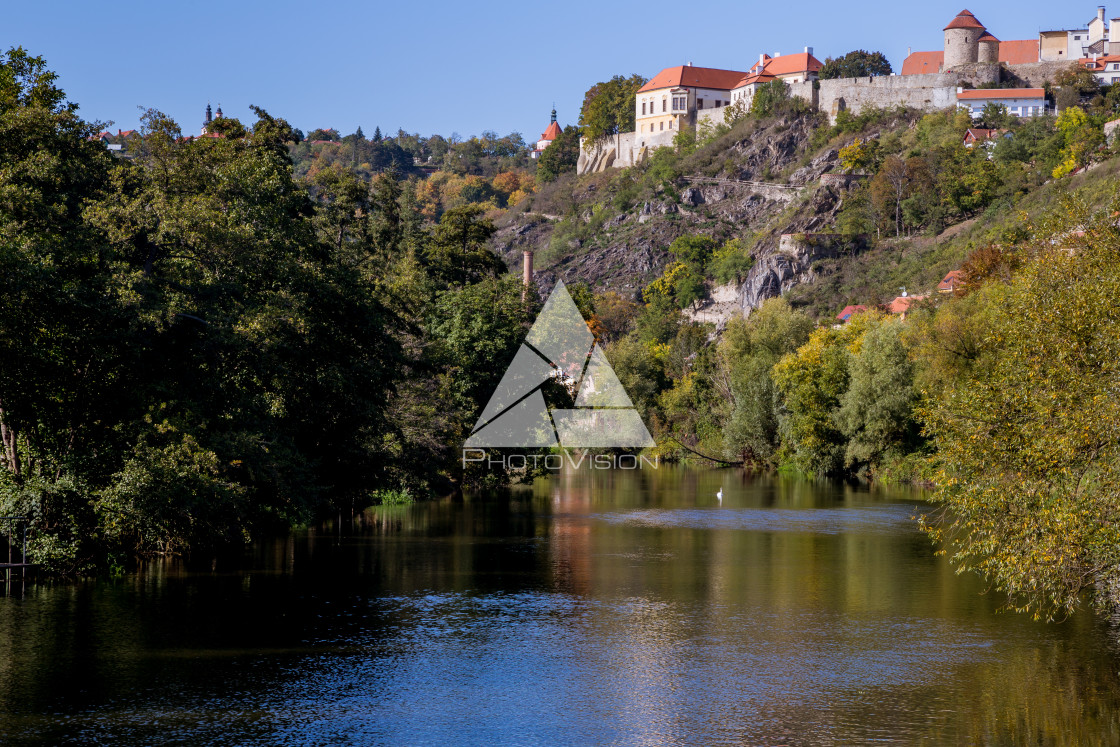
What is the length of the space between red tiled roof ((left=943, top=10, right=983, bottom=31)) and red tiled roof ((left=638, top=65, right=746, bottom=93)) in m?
30.2

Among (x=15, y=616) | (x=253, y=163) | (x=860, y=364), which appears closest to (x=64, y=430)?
(x=15, y=616)

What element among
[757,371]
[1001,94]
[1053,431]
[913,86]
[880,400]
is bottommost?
[1053,431]

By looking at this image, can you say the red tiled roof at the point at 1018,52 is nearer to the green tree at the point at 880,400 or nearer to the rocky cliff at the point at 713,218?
the rocky cliff at the point at 713,218

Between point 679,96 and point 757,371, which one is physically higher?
point 679,96

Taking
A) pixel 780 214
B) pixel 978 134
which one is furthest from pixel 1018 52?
pixel 780 214

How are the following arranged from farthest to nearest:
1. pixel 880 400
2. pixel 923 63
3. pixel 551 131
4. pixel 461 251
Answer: pixel 551 131 → pixel 923 63 → pixel 461 251 → pixel 880 400

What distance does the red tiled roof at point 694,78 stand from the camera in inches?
5477

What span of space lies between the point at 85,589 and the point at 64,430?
3.85 m

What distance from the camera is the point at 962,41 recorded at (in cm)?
12081

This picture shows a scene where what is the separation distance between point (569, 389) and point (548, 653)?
125ft

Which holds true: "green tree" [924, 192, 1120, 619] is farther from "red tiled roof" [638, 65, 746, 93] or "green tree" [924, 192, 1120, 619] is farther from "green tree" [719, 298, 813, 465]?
"red tiled roof" [638, 65, 746, 93]

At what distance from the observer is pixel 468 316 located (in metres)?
47.3

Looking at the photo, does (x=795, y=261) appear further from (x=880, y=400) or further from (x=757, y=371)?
(x=880, y=400)

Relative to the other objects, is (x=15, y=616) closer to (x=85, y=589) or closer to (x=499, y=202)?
(x=85, y=589)
